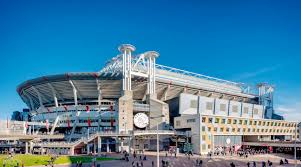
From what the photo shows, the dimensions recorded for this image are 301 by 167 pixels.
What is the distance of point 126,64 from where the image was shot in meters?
120

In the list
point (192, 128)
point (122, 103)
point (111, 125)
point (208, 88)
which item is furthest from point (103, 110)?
point (208, 88)

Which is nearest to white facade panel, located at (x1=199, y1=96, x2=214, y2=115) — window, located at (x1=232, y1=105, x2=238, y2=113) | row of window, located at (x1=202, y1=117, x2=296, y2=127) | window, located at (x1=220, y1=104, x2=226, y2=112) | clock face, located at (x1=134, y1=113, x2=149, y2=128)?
window, located at (x1=220, y1=104, x2=226, y2=112)

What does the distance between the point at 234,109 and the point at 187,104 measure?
1201 inches

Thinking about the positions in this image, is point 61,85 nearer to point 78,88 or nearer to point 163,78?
point 78,88

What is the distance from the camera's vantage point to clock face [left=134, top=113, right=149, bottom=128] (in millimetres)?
117062

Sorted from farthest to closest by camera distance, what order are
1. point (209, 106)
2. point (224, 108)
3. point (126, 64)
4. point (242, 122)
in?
point (224, 108)
point (209, 106)
point (126, 64)
point (242, 122)

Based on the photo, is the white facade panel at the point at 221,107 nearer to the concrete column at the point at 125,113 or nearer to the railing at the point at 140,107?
the railing at the point at 140,107

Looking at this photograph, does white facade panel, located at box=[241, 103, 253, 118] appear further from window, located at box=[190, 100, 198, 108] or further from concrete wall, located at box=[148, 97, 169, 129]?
concrete wall, located at box=[148, 97, 169, 129]

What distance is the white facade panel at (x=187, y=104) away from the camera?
405 ft

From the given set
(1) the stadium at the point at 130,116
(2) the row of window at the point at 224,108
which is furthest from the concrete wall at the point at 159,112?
(2) the row of window at the point at 224,108

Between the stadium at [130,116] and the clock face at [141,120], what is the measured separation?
37cm

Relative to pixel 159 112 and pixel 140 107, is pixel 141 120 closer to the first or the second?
pixel 140 107

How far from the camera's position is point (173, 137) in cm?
10788

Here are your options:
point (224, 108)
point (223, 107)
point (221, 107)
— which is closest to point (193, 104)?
point (221, 107)
